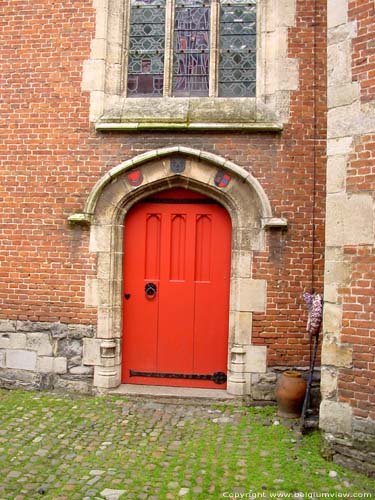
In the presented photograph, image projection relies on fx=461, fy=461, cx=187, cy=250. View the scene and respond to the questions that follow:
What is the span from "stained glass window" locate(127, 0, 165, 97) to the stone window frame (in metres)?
0.13

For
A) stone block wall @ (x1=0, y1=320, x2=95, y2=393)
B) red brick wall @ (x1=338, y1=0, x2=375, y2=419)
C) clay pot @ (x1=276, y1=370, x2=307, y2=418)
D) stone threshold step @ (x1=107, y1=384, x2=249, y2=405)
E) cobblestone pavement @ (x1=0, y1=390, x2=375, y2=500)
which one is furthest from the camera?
stone block wall @ (x1=0, y1=320, x2=95, y2=393)

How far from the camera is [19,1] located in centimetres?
591

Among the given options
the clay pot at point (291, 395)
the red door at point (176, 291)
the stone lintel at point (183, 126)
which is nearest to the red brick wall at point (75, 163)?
the stone lintel at point (183, 126)

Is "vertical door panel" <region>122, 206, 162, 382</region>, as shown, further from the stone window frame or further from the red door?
the stone window frame

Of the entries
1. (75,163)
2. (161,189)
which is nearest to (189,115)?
(161,189)

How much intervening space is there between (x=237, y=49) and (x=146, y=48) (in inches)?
46.1

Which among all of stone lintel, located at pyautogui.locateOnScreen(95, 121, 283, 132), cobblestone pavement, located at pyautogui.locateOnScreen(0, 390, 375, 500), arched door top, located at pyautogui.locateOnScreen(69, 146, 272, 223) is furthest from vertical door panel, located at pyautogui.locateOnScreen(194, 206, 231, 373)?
stone lintel, located at pyautogui.locateOnScreen(95, 121, 283, 132)

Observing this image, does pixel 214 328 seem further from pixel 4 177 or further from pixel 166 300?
pixel 4 177

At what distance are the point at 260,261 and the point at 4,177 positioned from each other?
3397 mm

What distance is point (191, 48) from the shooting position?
5914mm

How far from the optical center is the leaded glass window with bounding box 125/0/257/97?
5809 millimetres

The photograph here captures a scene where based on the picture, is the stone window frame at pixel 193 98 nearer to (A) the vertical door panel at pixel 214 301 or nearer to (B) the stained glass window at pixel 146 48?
(B) the stained glass window at pixel 146 48

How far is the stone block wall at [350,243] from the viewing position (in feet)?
13.1

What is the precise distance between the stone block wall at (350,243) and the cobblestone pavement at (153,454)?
399 millimetres
